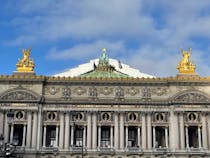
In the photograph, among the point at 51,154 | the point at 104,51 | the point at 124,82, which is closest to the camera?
the point at 51,154

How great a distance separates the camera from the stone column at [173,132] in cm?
5653

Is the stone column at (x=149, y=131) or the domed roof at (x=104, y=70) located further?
the domed roof at (x=104, y=70)

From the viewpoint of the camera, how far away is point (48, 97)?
58.9m

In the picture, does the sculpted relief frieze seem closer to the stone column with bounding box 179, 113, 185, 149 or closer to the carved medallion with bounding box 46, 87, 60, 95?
the carved medallion with bounding box 46, 87, 60, 95

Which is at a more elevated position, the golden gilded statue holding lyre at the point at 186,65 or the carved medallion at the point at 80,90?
the golden gilded statue holding lyre at the point at 186,65

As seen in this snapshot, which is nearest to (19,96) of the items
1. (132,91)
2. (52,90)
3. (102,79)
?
(52,90)

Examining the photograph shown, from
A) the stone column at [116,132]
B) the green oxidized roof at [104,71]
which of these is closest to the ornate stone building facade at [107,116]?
the stone column at [116,132]

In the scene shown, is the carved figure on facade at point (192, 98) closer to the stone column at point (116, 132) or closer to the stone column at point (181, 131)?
the stone column at point (181, 131)

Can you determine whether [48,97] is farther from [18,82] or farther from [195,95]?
[195,95]

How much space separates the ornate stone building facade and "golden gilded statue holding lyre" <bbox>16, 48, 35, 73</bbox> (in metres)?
1.01

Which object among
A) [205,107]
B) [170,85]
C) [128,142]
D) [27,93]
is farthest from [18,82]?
[205,107]

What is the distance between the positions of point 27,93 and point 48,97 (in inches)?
120

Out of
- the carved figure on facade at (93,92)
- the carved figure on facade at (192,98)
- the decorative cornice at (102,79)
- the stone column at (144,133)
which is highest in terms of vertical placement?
the decorative cornice at (102,79)

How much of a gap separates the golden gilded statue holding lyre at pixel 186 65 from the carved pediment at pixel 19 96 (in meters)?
21.4
